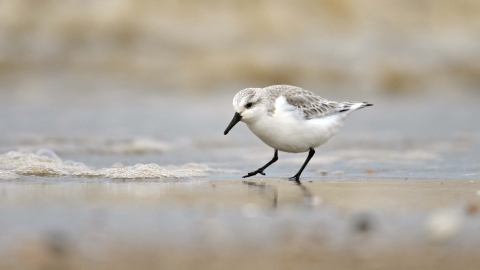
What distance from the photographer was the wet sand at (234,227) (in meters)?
3.08

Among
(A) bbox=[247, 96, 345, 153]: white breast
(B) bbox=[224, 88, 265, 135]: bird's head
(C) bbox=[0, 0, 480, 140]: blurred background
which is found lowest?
(A) bbox=[247, 96, 345, 153]: white breast

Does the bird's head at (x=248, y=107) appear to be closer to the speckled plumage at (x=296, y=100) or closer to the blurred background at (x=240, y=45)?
the speckled plumage at (x=296, y=100)

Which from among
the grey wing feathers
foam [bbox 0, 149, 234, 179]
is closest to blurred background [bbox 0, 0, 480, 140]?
foam [bbox 0, 149, 234, 179]

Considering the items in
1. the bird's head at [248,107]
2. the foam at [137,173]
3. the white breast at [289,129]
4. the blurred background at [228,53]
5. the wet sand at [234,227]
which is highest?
the blurred background at [228,53]

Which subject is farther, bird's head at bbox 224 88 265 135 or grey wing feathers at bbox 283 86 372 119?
grey wing feathers at bbox 283 86 372 119

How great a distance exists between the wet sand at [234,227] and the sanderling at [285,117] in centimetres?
74

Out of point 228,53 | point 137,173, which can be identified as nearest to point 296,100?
point 137,173

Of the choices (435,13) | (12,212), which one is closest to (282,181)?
(12,212)

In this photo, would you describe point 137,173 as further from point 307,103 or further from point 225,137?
point 225,137

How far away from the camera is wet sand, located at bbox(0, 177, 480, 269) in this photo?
308 cm

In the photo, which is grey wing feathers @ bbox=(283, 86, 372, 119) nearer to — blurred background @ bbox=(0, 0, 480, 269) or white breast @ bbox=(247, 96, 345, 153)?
white breast @ bbox=(247, 96, 345, 153)

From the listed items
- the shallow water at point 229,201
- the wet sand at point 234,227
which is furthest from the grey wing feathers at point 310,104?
the wet sand at point 234,227

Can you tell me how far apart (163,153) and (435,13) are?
11.4 metres

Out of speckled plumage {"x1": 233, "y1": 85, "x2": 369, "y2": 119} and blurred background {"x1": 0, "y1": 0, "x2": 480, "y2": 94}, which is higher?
blurred background {"x1": 0, "y1": 0, "x2": 480, "y2": 94}
